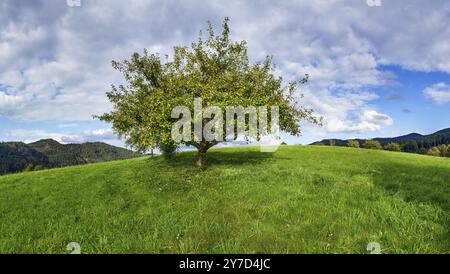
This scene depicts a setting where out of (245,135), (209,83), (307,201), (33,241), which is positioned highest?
(209,83)

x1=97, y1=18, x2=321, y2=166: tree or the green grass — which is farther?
x1=97, y1=18, x2=321, y2=166: tree

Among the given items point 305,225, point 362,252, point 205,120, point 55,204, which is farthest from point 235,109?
point 362,252

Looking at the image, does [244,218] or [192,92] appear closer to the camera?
Result: [244,218]

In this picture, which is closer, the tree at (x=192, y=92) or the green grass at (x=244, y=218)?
the green grass at (x=244, y=218)

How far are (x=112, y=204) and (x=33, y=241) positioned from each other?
469 cm

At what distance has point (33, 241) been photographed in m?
11.0

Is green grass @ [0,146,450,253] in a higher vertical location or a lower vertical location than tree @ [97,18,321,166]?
lower

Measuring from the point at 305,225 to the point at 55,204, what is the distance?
42.7 feet

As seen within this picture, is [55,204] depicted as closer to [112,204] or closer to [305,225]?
[112,204]

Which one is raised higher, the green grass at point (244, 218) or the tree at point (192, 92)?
the tree at point (192, 92)

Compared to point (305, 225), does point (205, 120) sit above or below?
above

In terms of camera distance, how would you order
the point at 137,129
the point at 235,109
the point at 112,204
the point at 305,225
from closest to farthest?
the point at 305,225, the point at 112,204, the point at 235,109, the point at 137,129
